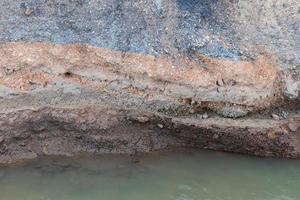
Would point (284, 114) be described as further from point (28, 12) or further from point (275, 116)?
point (28, 12)

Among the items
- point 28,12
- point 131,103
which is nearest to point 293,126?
point 131,103

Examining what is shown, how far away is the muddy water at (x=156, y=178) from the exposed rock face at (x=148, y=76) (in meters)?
0.15

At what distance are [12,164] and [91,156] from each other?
89 cm

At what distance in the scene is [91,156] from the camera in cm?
613

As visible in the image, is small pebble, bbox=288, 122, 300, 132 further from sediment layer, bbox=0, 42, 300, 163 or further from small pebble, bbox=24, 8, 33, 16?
small pebble, bbox=24, 8, 33, 16

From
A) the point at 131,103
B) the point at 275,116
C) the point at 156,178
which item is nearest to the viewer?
the point at 156,178

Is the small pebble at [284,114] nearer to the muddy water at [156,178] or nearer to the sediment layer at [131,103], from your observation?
the sediment layer at [131,103]

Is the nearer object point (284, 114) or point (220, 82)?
point (220, 82)

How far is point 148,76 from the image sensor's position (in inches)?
233

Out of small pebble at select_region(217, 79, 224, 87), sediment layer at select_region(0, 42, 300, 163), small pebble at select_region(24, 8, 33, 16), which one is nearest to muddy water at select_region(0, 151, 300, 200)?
sediment layer at select_region(0, 42, 300, 163)

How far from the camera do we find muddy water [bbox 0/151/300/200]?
5699 millimetres

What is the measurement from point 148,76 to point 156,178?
114 centimetres

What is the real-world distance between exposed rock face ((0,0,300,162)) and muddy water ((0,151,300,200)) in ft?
0.50

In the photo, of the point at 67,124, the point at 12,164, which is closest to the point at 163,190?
the point at 67,124
